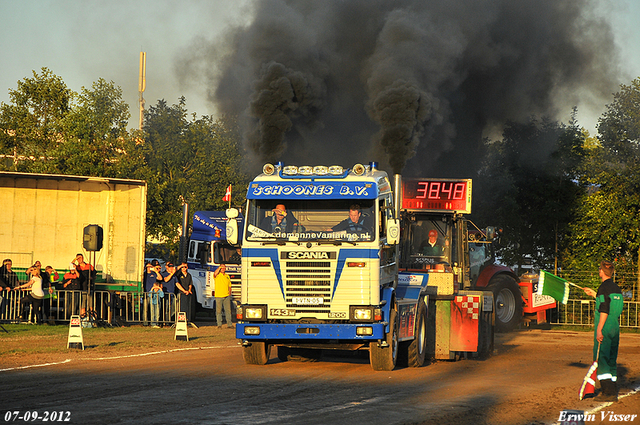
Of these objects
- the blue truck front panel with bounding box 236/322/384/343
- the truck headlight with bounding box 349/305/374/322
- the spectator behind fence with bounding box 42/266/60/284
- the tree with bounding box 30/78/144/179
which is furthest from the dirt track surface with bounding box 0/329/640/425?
the tree with bounding box 30/78/144/179

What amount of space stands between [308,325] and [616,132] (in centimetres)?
1834

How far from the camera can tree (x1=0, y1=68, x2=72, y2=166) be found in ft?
105

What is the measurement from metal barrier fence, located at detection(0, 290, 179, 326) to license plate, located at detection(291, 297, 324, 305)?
10.6 m

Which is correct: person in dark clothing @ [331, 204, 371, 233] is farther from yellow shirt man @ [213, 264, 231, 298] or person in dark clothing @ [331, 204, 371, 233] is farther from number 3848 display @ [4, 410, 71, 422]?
yellow shirt man @ [213, 264, 231, 298]

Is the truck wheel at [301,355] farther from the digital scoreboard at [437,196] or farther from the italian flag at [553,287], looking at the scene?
the italian flag at [553,287]

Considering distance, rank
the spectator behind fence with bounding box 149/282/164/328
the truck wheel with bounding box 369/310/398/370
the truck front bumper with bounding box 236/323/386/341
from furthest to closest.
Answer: the spectator behind fence with bounding box 149/282/164/328
the truck wheel with bounding box 369/310/398/370
the truck front bumper with bounding box 236/323/386/341

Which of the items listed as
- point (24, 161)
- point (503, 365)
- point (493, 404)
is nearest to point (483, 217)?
point (503, 365)

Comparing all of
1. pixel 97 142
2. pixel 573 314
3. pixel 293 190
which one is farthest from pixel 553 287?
pixel 97 142

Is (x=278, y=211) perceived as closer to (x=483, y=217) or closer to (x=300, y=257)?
(x=300, y=257)

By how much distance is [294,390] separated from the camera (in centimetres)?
1001

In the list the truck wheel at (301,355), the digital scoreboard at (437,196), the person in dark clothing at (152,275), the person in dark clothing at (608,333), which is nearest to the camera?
the person in dark clothing at (608,333)

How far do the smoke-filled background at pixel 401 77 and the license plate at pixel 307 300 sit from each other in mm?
10363

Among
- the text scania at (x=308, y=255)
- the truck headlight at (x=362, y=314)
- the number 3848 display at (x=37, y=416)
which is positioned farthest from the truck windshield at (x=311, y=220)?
the number 3848 display at (x=37, y=416)

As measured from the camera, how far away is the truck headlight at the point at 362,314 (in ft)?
37.5
